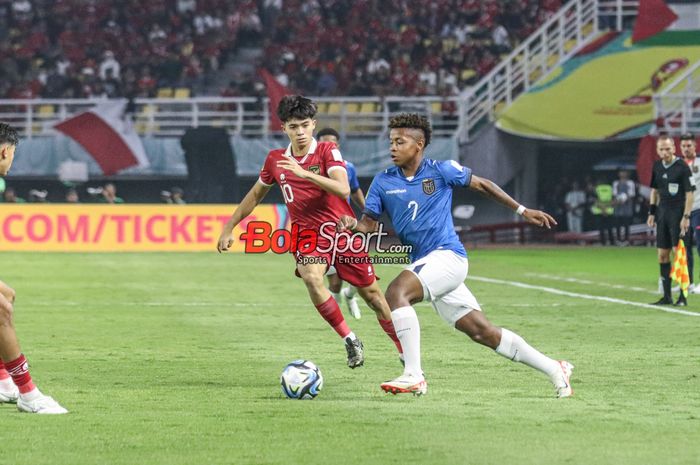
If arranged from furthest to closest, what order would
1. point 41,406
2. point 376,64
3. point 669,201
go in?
point 376,64
point 669,201
point 41,406

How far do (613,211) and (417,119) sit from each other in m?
27.5

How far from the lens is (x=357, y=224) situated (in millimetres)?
10398

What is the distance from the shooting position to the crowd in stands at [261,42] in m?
42.0

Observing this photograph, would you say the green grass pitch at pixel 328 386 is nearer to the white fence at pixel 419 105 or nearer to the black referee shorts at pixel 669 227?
the black referee shorts at pixel 669 227

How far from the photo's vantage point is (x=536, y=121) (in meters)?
38.1

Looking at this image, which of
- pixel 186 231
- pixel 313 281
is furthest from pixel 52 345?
pixel 186 231

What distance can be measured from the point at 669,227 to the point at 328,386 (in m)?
9.24

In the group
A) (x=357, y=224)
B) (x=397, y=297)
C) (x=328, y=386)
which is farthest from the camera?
(x=328, y=386)

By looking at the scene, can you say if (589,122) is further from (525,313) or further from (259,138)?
(525,313)

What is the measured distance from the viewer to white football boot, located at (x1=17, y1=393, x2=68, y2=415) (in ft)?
30.2

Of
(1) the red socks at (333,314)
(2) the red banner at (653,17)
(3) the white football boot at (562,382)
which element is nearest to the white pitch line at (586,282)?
(1) the red socks at (333,314)

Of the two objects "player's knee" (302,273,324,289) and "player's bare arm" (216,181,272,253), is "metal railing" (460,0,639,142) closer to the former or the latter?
"player's bare arm" (216,181,272,253)

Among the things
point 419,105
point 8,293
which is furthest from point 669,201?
point 419,105

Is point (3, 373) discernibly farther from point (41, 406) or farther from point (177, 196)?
point (177, 196)
